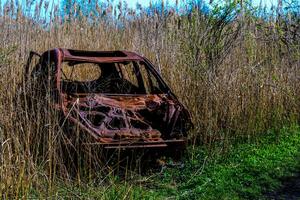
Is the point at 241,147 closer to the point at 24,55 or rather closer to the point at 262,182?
the point at 262,182

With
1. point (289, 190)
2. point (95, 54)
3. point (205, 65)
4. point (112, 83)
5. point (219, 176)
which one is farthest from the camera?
point (205, 65)

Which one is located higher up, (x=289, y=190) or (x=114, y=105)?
(x=114, y=105)

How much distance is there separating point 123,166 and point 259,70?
3099 mm

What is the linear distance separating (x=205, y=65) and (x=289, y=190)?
2.47 m

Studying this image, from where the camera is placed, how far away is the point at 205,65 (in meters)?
7.83

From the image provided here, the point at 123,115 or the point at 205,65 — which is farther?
the point at 205,65

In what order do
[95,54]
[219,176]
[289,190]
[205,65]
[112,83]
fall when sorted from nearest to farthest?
[289,190] < [219,176] < [95,54] < [112,83] < [205,65]

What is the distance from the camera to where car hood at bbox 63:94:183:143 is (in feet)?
18.7

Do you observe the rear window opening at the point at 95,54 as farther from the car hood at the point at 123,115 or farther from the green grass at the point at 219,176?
the green grass at the point at 219,176

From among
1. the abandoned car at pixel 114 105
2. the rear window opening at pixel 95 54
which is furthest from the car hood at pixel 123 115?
the rear window opening at pixel 95 54

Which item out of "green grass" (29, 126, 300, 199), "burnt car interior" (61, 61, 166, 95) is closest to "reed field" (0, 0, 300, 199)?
"green grass" (29, 126, 300, 199)

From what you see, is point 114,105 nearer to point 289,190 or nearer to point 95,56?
point 95,56

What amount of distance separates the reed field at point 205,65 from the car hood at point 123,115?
38cm

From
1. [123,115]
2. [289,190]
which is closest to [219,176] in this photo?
[289,190]
